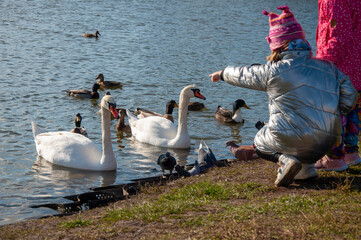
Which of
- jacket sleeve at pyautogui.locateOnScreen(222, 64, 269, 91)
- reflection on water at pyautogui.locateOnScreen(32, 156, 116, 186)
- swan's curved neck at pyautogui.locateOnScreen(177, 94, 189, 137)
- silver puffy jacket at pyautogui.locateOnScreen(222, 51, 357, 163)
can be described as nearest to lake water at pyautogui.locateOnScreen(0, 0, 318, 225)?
reflection on water at pyautogui.locateOnScreen(32, 156, 116, 186)

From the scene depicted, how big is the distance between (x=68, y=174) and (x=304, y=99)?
548 cm

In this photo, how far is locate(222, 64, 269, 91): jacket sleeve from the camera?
6.59m

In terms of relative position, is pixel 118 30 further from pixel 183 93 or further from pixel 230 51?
pixel 183 93

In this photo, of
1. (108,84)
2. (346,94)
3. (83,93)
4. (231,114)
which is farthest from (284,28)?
(108,84)

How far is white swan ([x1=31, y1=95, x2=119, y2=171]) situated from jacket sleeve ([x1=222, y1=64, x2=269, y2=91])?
412cm

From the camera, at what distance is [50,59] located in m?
21.8

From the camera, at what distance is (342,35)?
7.03 m

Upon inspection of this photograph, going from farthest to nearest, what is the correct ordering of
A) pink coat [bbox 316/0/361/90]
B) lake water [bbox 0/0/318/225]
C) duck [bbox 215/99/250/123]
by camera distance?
duck [bbox 215/99/250/123] → lake water [bbox 0/0/318/225] → pink coat [bbox 316/0/361/90]

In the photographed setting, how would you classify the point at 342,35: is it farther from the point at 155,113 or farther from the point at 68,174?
the point at 155,113

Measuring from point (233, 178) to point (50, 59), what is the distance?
15.5m

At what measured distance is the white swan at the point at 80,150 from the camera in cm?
1054

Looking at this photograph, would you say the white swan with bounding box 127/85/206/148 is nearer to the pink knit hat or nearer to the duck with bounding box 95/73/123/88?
the duck with bounding box 95/73/123/88

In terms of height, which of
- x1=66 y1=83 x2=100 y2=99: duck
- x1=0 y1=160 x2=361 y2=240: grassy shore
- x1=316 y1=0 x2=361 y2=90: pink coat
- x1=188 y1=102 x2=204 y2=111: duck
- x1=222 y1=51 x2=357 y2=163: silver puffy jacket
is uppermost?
x1=316 y1=0 x2=361 y2=90: pink coat

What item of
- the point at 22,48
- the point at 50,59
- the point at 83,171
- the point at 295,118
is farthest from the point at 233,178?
the point at 22,48
